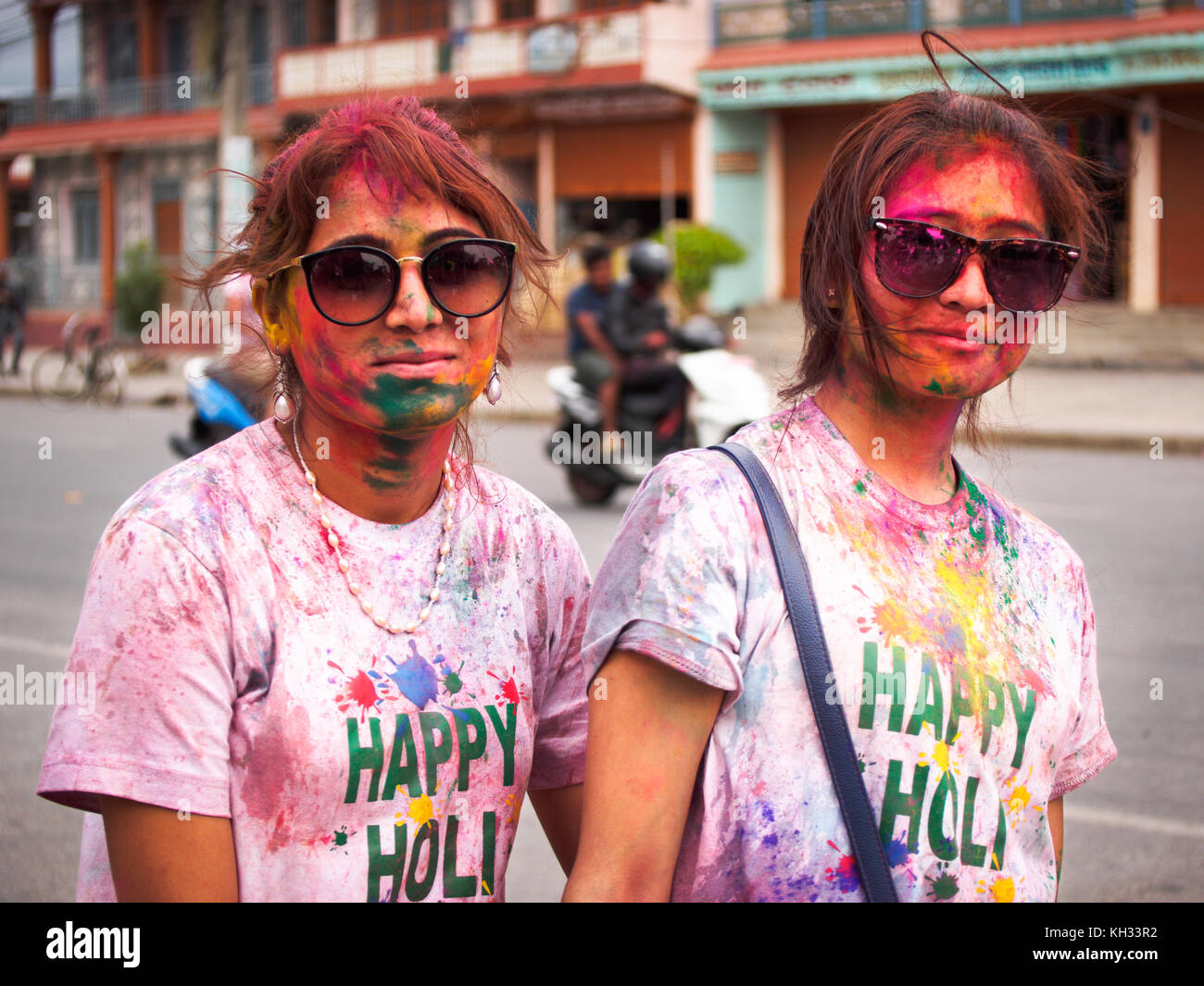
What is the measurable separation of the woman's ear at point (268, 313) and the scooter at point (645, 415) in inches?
279

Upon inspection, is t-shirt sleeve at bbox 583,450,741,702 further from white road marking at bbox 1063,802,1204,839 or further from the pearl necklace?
white road marking at bbox 1063,802,1204,839

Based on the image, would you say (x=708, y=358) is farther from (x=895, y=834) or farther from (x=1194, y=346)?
(x=1194, y=346)

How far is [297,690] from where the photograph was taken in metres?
1.64

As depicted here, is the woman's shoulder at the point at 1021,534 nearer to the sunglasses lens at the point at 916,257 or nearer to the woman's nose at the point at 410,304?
the sunglasses lens at the point at 916,257

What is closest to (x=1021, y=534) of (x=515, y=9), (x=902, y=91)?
(x=902, y=91)

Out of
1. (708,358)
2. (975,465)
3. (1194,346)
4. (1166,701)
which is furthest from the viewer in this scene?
(1194,346)

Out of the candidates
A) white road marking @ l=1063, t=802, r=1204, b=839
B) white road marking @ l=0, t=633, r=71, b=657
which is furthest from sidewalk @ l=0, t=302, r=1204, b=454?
white road marking @ l=1063, t=802, r=1204, b=839

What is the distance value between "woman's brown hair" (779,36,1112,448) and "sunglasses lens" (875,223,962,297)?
33mm

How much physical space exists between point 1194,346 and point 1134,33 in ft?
14.8

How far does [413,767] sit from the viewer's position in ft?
5.56

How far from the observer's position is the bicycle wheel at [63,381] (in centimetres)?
1727

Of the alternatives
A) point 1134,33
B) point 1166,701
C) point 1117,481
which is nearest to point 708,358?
point 1117,481

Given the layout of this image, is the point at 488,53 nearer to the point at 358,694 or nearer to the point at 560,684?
the point at 560,684

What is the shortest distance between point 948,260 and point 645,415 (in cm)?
748
